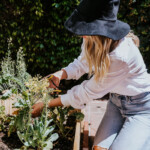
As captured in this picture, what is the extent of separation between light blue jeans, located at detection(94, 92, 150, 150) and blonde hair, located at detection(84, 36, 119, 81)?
41 centimetres

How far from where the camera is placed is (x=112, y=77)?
1.58 m

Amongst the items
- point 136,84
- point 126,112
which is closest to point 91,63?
point 136,84

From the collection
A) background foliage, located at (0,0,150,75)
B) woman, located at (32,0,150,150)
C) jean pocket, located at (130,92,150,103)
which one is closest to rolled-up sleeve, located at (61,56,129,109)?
woman, located at (32,0,150,150)

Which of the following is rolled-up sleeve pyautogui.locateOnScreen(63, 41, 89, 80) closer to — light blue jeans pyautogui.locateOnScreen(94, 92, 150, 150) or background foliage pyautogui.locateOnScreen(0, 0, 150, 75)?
light blue jeans pyautogui.locateOnScreen(94, 92, 150, 150)

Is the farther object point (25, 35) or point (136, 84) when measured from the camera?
point (25, 35)

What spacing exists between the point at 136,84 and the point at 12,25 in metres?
2.69

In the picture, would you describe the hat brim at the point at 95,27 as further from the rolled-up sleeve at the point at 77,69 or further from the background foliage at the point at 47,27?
the background foliage at the point at 47,27

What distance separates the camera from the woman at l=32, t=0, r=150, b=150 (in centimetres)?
134

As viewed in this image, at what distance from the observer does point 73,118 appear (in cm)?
225

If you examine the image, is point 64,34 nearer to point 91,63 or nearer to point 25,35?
point 25,35

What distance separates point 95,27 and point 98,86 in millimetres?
497

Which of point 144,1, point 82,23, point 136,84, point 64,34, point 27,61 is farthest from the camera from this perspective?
point 27,61

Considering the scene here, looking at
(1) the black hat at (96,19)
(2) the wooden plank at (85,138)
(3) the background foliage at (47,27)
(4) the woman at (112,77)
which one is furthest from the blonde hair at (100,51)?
(3) the background foliage at (47,27)

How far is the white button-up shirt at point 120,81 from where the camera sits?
1539 millimetres
